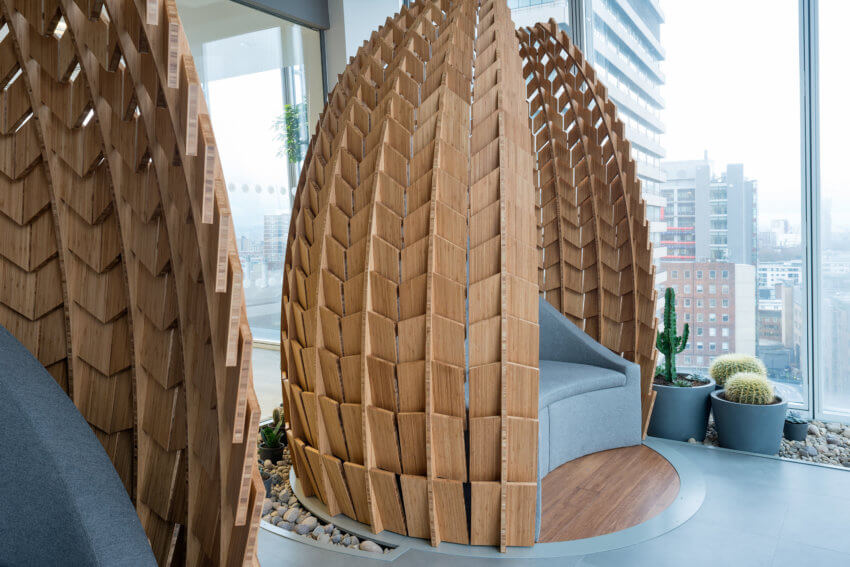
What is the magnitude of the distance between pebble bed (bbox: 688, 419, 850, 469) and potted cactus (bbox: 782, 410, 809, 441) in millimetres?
34

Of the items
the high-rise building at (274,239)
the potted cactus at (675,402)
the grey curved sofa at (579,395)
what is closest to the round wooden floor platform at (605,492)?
the grey curved sofa at (579,395)

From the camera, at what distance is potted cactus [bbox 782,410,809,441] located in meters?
4.05

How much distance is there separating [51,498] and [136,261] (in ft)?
2.30

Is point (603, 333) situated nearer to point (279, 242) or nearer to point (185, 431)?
point (279, 242)

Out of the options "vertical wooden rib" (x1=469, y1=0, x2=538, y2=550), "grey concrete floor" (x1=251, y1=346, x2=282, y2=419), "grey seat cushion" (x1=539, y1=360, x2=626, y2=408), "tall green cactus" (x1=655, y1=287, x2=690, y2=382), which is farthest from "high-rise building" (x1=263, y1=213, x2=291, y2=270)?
"tall green cactus" (x1=655, y1=287, x2=690, y2=382)

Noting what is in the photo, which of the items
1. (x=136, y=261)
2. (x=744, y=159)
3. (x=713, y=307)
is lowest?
(x=713, y=307)

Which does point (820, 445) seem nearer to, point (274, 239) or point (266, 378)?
point (266, 378)

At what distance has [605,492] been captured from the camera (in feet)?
10.7

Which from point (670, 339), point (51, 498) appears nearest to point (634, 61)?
point (670, 339)

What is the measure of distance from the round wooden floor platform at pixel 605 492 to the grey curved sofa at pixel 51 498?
1.95 m

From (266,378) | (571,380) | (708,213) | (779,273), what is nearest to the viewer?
(571,380)

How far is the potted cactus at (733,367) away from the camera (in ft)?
13.9

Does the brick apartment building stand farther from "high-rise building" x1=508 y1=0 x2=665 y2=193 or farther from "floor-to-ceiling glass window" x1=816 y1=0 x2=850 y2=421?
"high-rise building" x1=508 y1=0 x2=665 y2=193

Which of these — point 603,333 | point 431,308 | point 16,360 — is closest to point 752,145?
point 603,333
